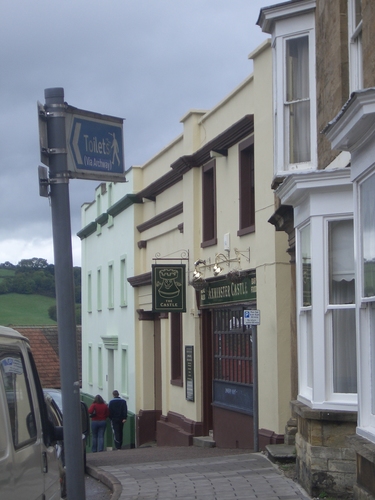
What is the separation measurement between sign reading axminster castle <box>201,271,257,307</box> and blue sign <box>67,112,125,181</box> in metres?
10.0

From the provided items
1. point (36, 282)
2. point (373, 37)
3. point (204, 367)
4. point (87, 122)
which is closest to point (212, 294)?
point (204, 367)

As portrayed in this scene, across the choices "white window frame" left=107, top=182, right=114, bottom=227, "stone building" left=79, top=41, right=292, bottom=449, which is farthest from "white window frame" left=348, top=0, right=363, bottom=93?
"white window frame" left=107, top=182, right=114, bottom=227

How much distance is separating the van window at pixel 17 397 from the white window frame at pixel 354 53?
5885 millimetres

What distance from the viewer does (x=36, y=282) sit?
7550 centimetres

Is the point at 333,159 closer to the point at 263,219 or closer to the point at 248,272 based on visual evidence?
the point at 263,219

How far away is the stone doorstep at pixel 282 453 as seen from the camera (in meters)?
13.3

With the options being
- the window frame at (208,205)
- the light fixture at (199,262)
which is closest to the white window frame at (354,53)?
the window frame at (208,205)

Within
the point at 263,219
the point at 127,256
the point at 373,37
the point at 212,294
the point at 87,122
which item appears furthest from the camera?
the point at 127,256

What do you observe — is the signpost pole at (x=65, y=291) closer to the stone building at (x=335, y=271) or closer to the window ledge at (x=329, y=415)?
the stone building at (x=335, y=271)

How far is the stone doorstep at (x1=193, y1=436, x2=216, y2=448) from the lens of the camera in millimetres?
19453

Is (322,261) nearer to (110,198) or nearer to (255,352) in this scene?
(255,352)

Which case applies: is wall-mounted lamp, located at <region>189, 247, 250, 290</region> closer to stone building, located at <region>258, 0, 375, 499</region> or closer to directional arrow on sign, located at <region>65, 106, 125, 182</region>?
stone building, located at <region>258, 0, 375, 499</region>

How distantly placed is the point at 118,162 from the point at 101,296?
26.9 metres

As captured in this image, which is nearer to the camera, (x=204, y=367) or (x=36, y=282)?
(x=204, y=367)
